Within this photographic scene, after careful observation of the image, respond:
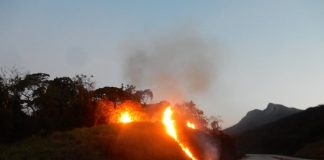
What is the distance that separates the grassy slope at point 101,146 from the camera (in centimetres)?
3606

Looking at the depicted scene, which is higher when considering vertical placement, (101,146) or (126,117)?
(126,117)

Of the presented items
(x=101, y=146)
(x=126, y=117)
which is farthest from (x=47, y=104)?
(x=101, y=146)

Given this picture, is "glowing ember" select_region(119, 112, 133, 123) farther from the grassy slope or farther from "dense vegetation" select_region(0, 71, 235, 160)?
the grassy slope

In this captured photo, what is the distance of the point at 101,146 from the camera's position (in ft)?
129

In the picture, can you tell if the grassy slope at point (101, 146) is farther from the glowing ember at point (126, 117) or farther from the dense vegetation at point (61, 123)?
the glowing ember at point (126, 117)

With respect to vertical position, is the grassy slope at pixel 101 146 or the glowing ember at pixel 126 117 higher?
the glowing ember at pixel 126 117

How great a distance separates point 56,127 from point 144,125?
51.5 feet

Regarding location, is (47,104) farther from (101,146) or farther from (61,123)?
(101,146)

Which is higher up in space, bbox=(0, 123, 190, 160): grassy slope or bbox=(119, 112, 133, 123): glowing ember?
bbox=(119, 112, 133, 123): glowing ember

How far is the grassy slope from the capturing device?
36.1m

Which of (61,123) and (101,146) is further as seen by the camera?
(61,123)

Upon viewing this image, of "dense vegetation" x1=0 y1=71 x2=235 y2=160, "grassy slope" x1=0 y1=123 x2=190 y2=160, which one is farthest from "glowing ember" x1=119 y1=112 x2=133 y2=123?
"grassy slope" x1=0 y1=123 x2=190 y2=160

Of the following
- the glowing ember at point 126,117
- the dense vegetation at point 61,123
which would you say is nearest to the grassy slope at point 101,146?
the dense vegetation at point 61,123

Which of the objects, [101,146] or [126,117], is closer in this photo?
[101,146]
